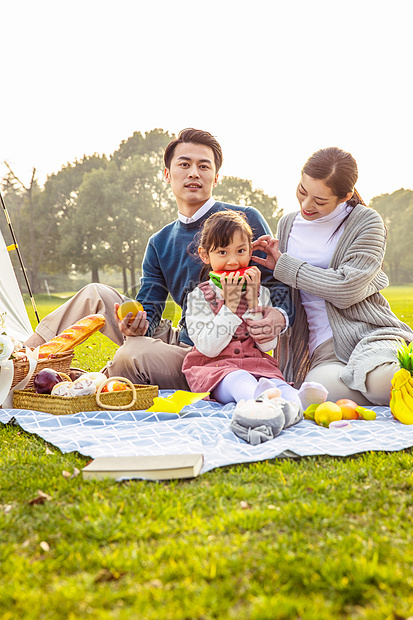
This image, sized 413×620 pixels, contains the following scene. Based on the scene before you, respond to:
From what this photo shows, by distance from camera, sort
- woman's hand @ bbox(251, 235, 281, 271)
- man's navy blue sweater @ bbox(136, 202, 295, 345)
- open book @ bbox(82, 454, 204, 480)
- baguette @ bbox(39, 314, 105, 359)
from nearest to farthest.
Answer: open book @ bbox(82, 454, 204, 480) < woman's hand @ bbox(251, 235, 281, 271) < baguette @ bbox(39, 314, 105, 359) < man's navy blue sweater @ bbox(136, 202, 295, 345)

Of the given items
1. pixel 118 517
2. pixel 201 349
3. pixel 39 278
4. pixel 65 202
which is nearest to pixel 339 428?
pixel 201 349

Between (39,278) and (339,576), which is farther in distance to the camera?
(39,278)

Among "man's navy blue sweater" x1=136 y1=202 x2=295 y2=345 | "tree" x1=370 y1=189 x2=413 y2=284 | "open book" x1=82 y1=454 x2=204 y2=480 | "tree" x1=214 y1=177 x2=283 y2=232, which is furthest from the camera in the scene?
"tree" x1=370 y1=189 x2=413 y2=284

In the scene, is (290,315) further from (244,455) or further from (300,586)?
(300,586)

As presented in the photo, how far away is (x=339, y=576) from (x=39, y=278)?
28758mm

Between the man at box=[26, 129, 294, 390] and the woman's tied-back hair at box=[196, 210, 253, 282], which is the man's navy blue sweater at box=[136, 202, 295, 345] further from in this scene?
the woman's tied-back hair at box=[196, 210, 253, 282]

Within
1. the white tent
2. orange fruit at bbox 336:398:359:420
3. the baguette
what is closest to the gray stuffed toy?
orange fruit at bbox 336:398:359:420

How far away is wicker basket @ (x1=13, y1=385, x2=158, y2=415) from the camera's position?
3.15m

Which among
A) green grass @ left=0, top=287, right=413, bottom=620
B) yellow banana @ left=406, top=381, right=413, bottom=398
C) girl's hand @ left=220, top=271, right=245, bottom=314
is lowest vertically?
yellow banana @ left=406, top=381, right=413, bottom=398

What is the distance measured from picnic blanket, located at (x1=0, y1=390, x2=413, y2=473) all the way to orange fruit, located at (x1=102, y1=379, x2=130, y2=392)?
19cm

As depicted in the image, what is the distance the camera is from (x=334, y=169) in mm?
3299

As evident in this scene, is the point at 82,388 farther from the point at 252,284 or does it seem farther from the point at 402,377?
the point at 402,377

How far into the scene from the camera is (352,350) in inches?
133

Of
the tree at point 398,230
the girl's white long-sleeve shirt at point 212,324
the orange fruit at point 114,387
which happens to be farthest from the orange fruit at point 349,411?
the tree at point 398,230
